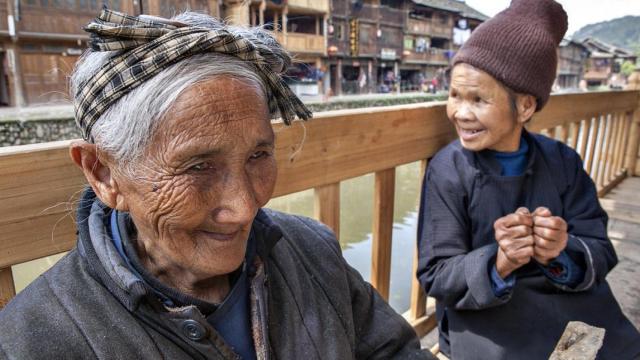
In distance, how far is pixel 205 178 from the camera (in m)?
0.79

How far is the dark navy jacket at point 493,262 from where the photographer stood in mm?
1517

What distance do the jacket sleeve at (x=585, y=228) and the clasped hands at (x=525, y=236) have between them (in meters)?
0.20

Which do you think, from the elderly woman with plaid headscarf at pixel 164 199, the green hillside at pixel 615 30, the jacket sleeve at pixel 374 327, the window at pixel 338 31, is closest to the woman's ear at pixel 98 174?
the elderly woman with plaid headscarf at pixel 164 199

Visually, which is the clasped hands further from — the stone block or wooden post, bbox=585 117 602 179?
wooden post, bbox=585 117 602 179

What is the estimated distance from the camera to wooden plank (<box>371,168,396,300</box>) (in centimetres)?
177

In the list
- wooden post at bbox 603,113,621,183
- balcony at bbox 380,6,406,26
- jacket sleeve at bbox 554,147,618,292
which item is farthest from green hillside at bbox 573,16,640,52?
jacket sleeve at bbox 554,147,618,292

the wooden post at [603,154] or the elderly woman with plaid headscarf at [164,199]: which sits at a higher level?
the elderly woman with plaid headscarf at [164,199]

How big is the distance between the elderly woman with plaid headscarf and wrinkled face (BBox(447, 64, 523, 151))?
940 mm

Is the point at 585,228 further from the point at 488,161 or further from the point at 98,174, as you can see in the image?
the point at 98,174

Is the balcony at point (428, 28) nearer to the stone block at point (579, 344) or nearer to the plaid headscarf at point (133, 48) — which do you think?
the stone block at point (579, 344)

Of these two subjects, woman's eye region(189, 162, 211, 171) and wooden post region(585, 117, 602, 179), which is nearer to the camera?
woman's eye region(189, 162, 211, 171)

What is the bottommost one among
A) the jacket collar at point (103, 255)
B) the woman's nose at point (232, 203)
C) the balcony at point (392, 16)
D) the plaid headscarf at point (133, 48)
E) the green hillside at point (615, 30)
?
the jacket collar at point (103, 255)

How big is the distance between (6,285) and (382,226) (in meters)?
1.30

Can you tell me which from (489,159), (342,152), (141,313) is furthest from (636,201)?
(141,313)
